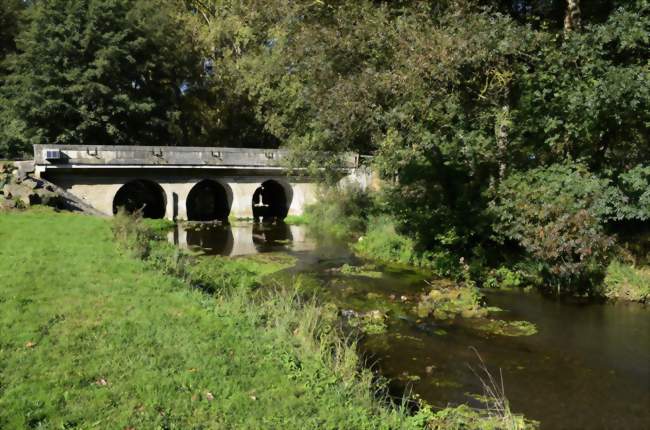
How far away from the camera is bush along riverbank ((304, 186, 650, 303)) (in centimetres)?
1605

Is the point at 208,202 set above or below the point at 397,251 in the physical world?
above

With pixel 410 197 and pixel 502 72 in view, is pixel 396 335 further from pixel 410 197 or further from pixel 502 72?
pixel 410 197

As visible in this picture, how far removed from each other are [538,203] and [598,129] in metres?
3.01

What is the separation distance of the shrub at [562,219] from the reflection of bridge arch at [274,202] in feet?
73.7

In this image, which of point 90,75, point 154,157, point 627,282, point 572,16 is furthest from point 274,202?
point 627,282

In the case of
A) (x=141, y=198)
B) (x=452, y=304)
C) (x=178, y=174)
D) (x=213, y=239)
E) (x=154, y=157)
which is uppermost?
(x=154, y=157)

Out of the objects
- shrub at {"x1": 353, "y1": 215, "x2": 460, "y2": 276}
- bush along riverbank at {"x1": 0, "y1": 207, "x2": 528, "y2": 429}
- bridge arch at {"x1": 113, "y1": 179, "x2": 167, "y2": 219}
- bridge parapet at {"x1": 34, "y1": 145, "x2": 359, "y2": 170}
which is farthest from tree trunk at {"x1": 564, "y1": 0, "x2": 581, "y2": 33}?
bridge arch at {"x1": 113, "y1": 179, "x2": 167, "y2": 219}

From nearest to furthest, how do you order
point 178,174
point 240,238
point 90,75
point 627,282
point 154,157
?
point 627,282 → point 240,238 → point 154,157 → point 90,75 → point 178,174

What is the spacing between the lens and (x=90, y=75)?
34.0 metres

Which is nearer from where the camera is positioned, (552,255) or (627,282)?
(552,255)

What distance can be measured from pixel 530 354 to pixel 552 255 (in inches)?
199

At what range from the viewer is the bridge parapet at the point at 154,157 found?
2883 cm

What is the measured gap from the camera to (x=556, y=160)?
18.5m

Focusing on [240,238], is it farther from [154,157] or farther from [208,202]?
[208,202]
